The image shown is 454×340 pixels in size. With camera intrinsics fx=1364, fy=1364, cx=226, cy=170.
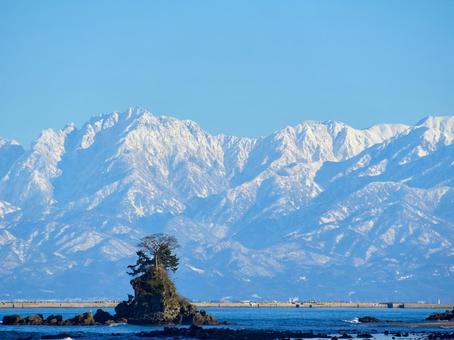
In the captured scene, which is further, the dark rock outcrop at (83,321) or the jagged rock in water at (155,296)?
the dark rock outcrop at (83,321)

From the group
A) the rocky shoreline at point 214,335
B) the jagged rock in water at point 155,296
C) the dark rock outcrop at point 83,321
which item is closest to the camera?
the rocky shoreline at point 214,335

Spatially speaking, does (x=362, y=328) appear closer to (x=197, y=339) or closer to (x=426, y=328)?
(x=426, y=328)

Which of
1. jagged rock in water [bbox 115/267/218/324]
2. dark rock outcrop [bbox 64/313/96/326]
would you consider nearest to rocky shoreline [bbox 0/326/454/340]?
dark rock outcrop [bbox 64/313/96/326]

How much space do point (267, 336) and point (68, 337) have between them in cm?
2322

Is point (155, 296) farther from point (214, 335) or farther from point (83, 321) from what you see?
point (214, 335)

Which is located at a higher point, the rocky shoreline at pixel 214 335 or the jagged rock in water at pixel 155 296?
the jagged rock in water at pixel 155 296

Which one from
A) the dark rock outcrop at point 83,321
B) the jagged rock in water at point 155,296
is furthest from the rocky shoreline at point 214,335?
the jagged rock in water at point 155,296

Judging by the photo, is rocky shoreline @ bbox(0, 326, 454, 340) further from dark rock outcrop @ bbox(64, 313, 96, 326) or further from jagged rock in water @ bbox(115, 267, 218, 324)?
jagged rock in water @ bbox(115, 267, 218, 324)

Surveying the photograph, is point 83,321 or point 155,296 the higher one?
point 155,296

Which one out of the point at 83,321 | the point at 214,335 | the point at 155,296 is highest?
the point at 155,296

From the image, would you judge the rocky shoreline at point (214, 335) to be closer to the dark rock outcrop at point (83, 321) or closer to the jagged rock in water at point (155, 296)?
the dark rock outcrop at point (83, 321)

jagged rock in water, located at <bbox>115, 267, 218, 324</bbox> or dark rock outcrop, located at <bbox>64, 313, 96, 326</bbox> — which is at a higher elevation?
jagged rock in water, located at <bbox>115, 267, 218, 324</bbox>

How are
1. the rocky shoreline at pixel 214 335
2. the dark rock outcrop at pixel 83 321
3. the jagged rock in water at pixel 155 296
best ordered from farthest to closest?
the dark rock outcrop at pixel 83 321
the jagged rock in water at pixel 155 296
the rocky shoreline at pixel 214 335

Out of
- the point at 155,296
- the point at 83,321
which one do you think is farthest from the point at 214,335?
the point at 83,321
